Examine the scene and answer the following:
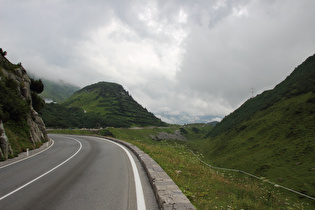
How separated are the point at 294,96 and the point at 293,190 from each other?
4566cm

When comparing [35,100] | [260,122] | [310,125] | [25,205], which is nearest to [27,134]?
[35,100]

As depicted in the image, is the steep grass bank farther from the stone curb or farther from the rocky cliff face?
the rocky cliff face

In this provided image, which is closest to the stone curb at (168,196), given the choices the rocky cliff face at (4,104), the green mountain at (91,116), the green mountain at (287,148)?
the rocky cliff face at (4,104)

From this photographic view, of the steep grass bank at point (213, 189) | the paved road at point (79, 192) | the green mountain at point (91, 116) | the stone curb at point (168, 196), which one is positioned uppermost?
the green mountain at point (91, 116)

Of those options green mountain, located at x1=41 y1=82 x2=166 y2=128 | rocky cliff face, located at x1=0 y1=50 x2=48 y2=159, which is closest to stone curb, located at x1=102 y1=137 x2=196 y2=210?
rocky cliff face, located at x1=0 y1=50 x2=48 y2=159

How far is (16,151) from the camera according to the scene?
1488 centimetres

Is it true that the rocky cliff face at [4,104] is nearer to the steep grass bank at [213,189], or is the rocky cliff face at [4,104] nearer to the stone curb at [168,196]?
the steep grass bank at [213,189]

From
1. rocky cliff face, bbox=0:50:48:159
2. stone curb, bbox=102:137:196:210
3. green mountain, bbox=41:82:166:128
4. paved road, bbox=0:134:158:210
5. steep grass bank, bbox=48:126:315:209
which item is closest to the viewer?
stone curb, bbox=102:137:196:210

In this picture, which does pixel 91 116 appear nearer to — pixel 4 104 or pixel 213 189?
pixel 4 104

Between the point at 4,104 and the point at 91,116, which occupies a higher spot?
the point at 91,116

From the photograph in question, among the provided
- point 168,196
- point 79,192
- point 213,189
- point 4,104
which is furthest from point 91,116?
point 168,196

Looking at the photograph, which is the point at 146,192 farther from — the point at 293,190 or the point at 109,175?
the point at 293,190

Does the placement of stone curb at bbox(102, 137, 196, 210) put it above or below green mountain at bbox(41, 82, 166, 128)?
below

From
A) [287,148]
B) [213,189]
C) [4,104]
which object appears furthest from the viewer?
[287,148]
